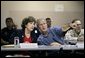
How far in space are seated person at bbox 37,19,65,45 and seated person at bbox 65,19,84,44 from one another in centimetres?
6

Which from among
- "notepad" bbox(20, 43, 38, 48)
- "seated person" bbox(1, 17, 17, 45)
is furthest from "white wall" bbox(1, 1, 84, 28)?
"notepad" bbox(20, 43, 38, 48)

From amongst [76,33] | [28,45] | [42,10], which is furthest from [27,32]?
[76,33]

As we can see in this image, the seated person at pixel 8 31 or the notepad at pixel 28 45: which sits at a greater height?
the seated person at pixel 8 31

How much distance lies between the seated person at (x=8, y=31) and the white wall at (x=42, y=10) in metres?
0.03

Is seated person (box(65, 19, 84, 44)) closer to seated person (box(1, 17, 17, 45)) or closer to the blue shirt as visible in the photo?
the blue shirt

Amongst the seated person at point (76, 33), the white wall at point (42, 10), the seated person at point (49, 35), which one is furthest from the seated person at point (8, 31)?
the seated person at point (76, 33)

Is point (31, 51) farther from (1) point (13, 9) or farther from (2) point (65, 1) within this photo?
(2) point (65, 1)

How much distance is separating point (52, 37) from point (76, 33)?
18cm

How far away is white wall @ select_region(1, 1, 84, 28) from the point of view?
1146 mm

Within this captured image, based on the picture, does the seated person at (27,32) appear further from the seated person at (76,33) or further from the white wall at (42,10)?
the seated person at (76,33)

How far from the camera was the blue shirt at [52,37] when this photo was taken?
117cm

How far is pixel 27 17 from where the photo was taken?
1159mm

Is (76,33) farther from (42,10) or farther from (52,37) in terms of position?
(42,10)

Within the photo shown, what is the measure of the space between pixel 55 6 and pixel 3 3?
38cm
